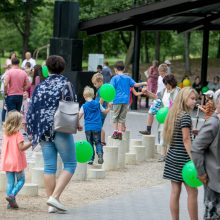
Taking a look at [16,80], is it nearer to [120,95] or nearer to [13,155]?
[120,95]

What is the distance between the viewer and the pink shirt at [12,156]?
10.4 m

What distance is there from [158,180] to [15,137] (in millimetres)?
3676

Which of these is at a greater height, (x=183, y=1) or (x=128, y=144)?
(x=183, y=1)

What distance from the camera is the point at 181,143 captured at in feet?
28.8

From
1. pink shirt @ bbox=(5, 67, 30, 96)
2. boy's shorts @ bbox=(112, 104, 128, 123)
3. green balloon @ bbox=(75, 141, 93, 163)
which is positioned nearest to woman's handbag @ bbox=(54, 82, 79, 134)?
green balloon @ bbox=(75, 141, 93, 163)

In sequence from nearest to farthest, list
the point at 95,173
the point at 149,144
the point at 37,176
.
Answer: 1. the point at 37,176
2. the point at 95,173
3. the point at 149,144

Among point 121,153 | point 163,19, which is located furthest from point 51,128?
point 163,19

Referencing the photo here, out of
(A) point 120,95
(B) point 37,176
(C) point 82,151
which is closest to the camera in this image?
(C) point 82,151

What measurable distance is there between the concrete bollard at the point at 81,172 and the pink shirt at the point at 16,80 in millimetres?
6020

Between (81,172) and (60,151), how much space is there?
9.00 ft

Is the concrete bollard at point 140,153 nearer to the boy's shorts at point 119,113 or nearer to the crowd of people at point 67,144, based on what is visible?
the boy's shorts at point 119,113

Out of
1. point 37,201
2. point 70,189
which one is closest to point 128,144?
point 70,189

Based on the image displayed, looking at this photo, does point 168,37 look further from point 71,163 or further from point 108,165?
point 71,163

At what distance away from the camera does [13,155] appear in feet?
34.1
